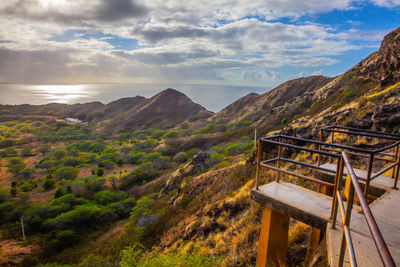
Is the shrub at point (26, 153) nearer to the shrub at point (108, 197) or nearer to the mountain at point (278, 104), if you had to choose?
the shrub at point (108, 197)

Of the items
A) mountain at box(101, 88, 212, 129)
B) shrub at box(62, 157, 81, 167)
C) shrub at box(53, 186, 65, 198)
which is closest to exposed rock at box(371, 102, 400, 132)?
shrub at box(53, 186, 65, 198)

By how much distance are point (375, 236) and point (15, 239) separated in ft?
91.0

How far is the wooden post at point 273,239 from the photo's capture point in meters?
3.99

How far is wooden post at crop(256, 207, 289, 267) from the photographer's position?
3990 millimetres

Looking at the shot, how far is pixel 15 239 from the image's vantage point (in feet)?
67.9

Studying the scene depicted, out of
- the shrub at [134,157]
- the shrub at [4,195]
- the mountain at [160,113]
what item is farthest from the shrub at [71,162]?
the mountain at [160,113]

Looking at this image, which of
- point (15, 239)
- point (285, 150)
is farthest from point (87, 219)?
point (285, 150)

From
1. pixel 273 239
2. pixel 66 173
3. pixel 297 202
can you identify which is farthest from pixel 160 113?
pixel 297 202

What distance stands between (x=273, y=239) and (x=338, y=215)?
3.87ft

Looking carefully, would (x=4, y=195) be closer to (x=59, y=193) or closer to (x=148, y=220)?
(x=59, y=193)

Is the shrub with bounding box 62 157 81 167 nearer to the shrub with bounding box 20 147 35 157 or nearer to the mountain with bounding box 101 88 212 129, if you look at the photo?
the shrub with bounding box 20 147 35 157

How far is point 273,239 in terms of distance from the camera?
400 centimetres

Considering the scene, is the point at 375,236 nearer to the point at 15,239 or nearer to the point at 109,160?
the point at 15,239

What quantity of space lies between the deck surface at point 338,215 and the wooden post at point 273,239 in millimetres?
243
